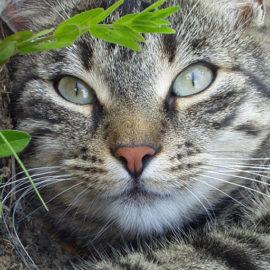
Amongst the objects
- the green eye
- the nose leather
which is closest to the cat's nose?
the nose leather

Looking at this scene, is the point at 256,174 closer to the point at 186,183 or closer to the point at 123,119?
the point at 186,183

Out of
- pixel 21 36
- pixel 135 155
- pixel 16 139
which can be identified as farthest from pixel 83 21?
pixel 135 155

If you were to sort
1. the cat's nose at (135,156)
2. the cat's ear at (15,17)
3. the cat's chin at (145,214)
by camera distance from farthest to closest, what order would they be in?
1. the cat's ear at (15,17)
2. the cat's chin at (145,214)
3. the cat's nose at (135,156)

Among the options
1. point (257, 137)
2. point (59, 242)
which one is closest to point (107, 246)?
point (59, 242)

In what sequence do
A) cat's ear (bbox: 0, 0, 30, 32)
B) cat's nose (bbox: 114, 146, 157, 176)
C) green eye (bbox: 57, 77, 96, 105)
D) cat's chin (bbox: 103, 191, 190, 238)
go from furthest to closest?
cat's ear (bbox: 0, 0, 30, 32)
green eye (bbox: 57, 77, 96, 105)
cat's chin (bbox: 103, 191, 190, 238)
cat's nose (bbox: 114, 146, 157, 176)

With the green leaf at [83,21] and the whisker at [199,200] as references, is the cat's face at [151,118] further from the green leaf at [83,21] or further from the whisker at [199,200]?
the green leaf at [83,21]

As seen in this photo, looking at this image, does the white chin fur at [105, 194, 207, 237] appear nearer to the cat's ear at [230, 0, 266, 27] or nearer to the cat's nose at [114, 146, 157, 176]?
the cat's nose at [114, 146, 157, 176]

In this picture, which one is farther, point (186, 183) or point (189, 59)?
point (189, 59)

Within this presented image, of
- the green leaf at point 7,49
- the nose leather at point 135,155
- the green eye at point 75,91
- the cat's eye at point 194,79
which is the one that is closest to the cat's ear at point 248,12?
the cat's eye at point 194,79
